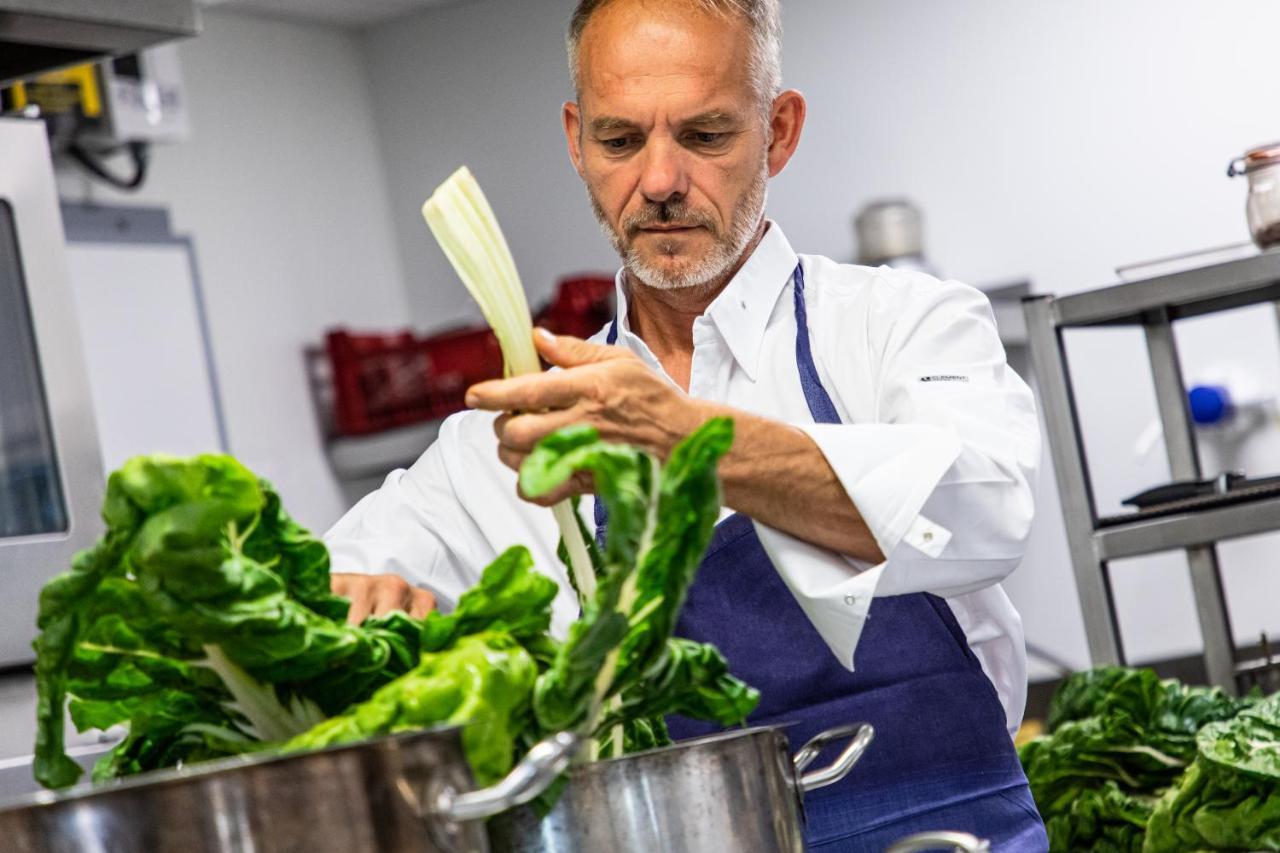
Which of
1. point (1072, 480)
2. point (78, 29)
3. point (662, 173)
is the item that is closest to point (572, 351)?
point (662, 173)

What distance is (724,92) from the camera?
1491 millimetres

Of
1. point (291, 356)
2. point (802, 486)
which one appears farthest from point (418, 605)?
point (291, 356)

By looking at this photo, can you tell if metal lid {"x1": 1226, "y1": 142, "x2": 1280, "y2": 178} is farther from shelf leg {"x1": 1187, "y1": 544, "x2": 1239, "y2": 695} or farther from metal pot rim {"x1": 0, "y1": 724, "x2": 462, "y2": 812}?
metal pot rim {"x1": 0, "y1": 724, "x2": 462, "y2": 812}

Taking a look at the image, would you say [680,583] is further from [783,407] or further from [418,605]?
Result: [783,407]

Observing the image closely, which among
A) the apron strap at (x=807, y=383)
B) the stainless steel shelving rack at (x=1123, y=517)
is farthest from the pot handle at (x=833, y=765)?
the stainless steel shelving rack at (x=1123, y=517)

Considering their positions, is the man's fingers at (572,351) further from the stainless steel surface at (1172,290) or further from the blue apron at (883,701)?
the stainless steel surface at (1172,290)

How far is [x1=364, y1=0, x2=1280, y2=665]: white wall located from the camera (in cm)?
436

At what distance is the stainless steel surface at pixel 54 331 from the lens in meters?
2.17

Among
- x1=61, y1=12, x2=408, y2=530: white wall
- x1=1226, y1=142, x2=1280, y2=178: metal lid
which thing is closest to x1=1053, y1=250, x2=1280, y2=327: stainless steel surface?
x1=1226, y1=142, x2=1280, y2=178: metal lid

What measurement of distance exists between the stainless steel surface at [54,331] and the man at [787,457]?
0.77m

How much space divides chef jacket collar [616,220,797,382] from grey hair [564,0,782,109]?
14 centimetres

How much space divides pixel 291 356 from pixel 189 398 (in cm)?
51

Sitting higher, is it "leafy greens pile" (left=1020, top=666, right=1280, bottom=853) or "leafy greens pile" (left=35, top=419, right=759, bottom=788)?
"leafy greens pile" (left=35, top=419, right=759, bottom=788)

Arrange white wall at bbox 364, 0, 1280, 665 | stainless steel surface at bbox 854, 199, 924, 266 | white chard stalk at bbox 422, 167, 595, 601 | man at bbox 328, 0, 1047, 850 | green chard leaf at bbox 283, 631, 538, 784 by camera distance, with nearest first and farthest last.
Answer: green chard leaf at bbox 283, 631, 538, 784, white chard stalk at bbox 422, 167, 595, 601, man at bbox 328, 0, 1047, 850, white wall at bbox 364, 0, 1280, 665, stainless steel surface at bbox 854, 199, 924, 266
